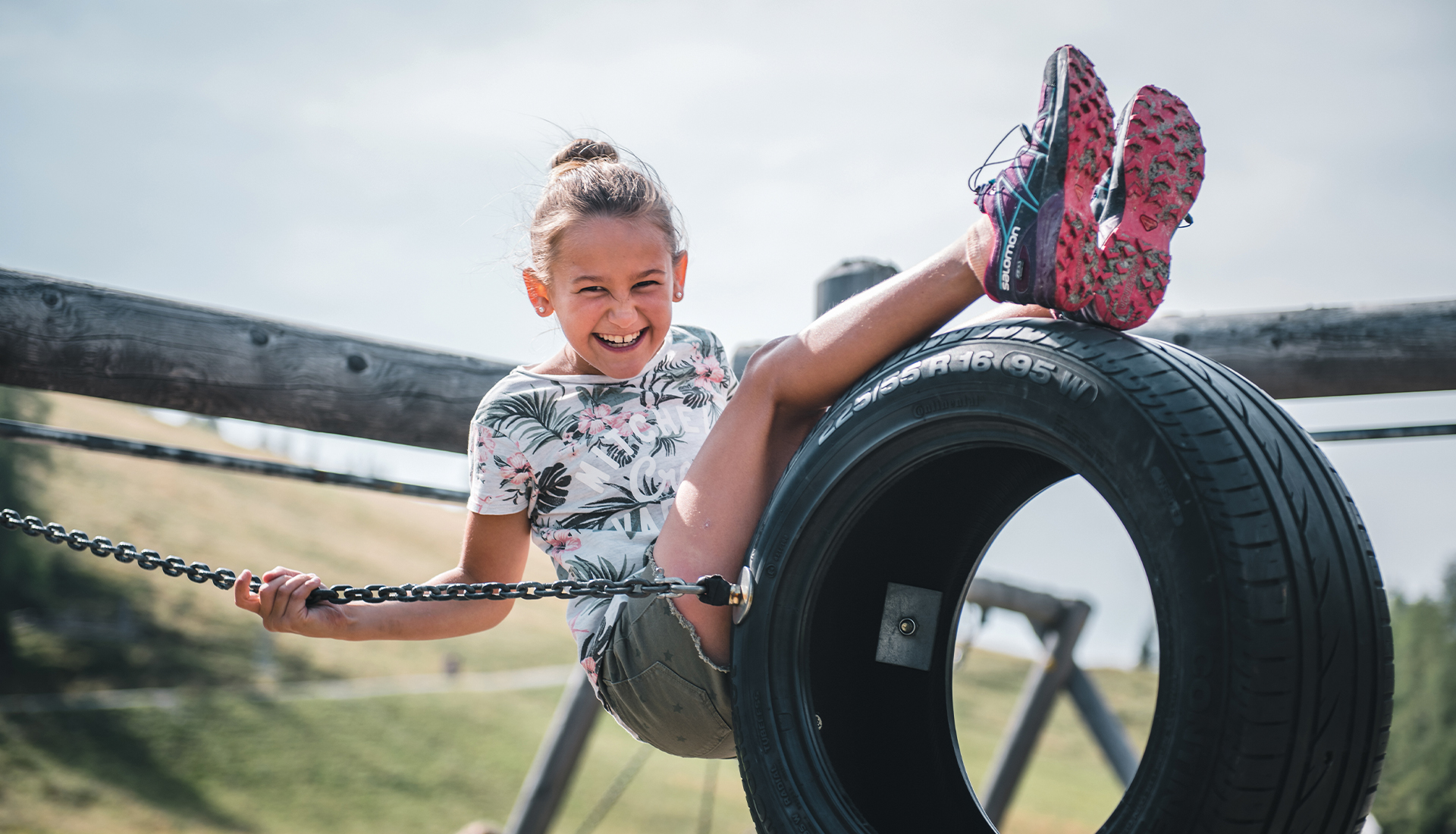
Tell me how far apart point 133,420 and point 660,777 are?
726 cm

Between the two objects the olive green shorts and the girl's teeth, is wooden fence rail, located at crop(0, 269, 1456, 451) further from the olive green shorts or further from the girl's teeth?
the olive green shorts

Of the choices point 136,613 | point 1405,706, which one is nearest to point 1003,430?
point 1405,706

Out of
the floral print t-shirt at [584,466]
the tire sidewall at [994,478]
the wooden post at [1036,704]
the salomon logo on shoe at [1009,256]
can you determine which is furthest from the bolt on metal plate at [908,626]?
the wooden post at [1036,704]

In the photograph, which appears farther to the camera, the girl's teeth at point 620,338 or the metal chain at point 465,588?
the girl's teeth at point 620,338

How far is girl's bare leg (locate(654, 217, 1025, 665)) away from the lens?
117cm

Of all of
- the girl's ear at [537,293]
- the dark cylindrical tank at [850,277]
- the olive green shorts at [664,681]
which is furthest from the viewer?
the dark cylindrical tank at [850,277]

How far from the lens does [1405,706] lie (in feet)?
23.8

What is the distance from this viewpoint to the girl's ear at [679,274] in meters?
1.49

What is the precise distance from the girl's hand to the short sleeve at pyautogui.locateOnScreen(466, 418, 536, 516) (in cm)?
27

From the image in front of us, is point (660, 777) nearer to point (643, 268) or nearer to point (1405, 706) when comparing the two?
point (1405, 706)

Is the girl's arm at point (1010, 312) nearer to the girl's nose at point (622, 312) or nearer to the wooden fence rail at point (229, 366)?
the girl's nose at point (622, 312)

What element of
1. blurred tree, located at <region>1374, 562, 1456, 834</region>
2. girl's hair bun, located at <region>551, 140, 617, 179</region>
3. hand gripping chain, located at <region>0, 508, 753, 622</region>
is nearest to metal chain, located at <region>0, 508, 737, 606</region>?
hand gripping chain, located at <region>0, 508, 753, 622</region>

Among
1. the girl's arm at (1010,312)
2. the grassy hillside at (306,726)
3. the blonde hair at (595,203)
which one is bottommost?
the grassy hillside at (306,726)

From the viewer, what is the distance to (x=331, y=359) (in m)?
2.12
